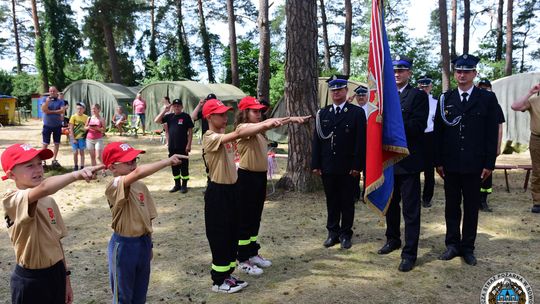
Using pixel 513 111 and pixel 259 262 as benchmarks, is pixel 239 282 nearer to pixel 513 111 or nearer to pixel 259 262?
pixel 259 262

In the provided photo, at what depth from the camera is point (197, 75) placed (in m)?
37.0

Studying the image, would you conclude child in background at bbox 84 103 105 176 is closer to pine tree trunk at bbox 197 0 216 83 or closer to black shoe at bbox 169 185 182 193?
A: black shoe at bbox 169 185 182 193

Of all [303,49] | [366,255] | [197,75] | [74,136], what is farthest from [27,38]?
[366,255]

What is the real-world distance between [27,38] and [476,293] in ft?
176

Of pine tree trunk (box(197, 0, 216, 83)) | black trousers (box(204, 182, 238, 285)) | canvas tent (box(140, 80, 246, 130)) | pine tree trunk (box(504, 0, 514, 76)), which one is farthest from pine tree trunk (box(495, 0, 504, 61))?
black trousers (box(204, 182, 238, 285))

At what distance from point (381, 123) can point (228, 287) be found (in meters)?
2.26

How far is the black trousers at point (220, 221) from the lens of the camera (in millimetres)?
3928

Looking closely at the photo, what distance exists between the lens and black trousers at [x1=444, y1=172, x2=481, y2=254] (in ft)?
15.3

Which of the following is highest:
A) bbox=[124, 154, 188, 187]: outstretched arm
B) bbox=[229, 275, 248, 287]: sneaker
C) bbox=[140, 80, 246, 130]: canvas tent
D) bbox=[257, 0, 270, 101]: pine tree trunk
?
bbox=[257, 0, 270, 101]: pine tree trunk

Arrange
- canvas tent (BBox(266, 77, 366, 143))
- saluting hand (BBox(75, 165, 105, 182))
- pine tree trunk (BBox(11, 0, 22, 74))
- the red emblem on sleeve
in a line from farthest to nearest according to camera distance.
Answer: pine tree trunk (BBox(11, 0, 22, 74)), canvas tent (BBox(266, 77, 366, 143)), the red emblem on sleeve, saluting hand (BBox(75, 165, 105, 182))

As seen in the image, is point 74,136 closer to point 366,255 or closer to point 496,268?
point 366,255

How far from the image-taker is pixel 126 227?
3023 millimetres

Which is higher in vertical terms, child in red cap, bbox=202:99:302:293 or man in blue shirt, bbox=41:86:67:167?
man in blue shirt, bbox=41:86:67:167

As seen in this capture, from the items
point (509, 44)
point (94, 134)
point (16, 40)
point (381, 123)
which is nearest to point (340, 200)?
point (381, 123)
